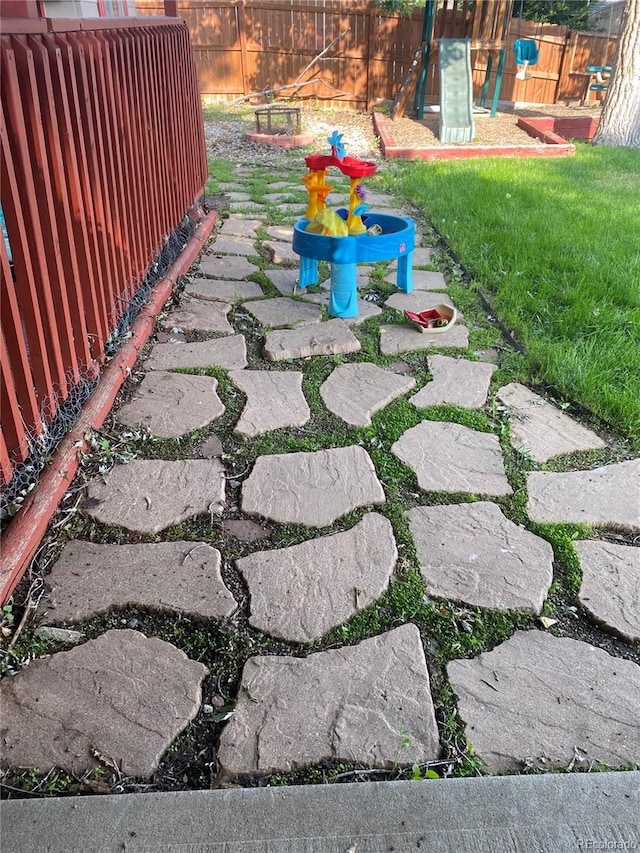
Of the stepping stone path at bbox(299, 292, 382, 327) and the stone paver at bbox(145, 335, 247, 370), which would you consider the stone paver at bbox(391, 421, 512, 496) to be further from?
the stepping stone path at bbox(299, 292, 382, 327)

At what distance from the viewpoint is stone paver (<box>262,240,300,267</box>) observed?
4.77 metres

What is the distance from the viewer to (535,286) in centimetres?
419

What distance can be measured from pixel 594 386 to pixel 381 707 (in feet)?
6.58

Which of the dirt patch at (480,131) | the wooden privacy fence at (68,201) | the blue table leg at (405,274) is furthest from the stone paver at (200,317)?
the dirt patch at (480,131)

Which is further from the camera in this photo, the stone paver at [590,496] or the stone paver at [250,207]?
the stone paver at [250,207]

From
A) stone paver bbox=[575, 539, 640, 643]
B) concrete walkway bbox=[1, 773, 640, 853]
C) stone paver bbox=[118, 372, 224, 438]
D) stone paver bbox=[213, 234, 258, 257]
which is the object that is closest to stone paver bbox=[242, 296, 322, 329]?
stone paver bbox=[118, 372, 224, 438]

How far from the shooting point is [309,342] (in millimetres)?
3529

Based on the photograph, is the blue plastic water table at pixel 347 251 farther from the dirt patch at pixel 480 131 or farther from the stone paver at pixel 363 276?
the dirt patch at pixel 480 131

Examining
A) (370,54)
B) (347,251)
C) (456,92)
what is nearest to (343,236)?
(347,251)

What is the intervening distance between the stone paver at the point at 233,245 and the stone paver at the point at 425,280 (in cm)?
113

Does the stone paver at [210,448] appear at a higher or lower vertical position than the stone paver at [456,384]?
lower

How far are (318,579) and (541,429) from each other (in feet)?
4.41

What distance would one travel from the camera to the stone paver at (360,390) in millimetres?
2904

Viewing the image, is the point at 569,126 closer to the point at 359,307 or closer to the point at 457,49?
the point at 457,49
